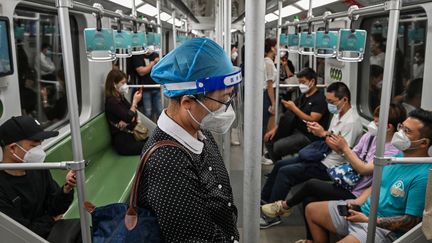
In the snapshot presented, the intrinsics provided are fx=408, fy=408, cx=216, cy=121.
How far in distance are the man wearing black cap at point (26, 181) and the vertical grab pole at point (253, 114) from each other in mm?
1198

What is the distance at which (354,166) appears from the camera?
3088mm

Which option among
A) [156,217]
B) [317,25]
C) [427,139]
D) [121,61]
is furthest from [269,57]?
[156,217]

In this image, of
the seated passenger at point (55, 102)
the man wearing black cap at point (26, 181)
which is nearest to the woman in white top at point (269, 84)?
the seated passenger at point (55, 102)

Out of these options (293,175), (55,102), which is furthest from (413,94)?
(55,102)

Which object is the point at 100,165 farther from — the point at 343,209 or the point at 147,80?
the point at 343,209

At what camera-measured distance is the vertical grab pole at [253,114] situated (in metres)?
1.33

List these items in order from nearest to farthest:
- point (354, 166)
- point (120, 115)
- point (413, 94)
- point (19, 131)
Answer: point (19, 131) < point (354, 166) < point (413, 94) < point (120, 115)

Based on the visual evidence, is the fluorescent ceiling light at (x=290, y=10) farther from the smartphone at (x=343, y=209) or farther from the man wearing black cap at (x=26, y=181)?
the man wearing black cap at (x=26, y=181)

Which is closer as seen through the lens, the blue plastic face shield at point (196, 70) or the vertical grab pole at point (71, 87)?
the blue plastic face shield at point (196, 70)

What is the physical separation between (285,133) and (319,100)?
0.71 metres

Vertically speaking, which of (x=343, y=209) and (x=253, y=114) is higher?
(x=253, y=114)

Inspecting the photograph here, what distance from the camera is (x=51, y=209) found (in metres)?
2.60

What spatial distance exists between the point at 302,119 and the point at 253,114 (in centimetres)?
357

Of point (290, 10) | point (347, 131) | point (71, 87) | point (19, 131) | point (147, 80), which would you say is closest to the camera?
point (71, 87)
